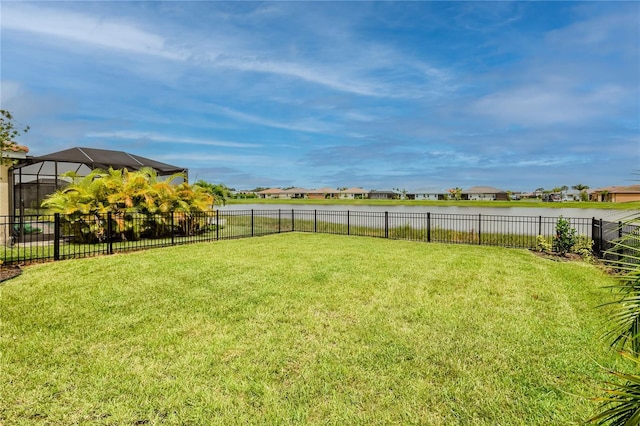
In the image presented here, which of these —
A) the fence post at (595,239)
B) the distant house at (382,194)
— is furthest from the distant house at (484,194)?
the fence post at (595,239)

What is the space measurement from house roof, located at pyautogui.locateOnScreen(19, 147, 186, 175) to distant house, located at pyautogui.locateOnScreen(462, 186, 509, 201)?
78.5 m

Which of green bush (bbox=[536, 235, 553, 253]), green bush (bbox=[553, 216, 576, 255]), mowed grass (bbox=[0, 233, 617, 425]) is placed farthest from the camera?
green bush (bbox=[536, 235, 553, 253])

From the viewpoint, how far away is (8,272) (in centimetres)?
712

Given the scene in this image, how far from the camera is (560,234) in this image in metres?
10.5

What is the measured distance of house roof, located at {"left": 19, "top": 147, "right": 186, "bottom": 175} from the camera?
13.4 meters

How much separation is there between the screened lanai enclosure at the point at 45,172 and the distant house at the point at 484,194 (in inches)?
3229

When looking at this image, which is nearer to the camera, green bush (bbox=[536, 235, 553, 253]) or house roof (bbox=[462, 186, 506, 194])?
green bush (bbox=[536, 235, 553, 253])

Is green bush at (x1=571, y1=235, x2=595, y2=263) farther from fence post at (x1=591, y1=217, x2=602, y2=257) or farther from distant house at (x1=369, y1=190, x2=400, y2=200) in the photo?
distant house at (x1=369, y1=190, x2=400, y2=200)

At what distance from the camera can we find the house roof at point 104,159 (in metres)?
13.4

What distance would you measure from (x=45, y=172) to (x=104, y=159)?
2154 mm

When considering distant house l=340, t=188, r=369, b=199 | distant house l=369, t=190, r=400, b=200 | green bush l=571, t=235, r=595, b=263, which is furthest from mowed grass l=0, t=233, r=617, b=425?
distant house l=340, t=188, r=369, b=199

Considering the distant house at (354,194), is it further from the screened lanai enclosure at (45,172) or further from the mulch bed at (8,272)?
the mulch bed at (8,272)

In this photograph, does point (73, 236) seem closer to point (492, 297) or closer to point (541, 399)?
point (492, 297)

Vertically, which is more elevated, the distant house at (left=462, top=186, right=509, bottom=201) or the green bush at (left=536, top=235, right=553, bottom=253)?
the distant house at (left=462, top=186, right=509, bottom=201)
